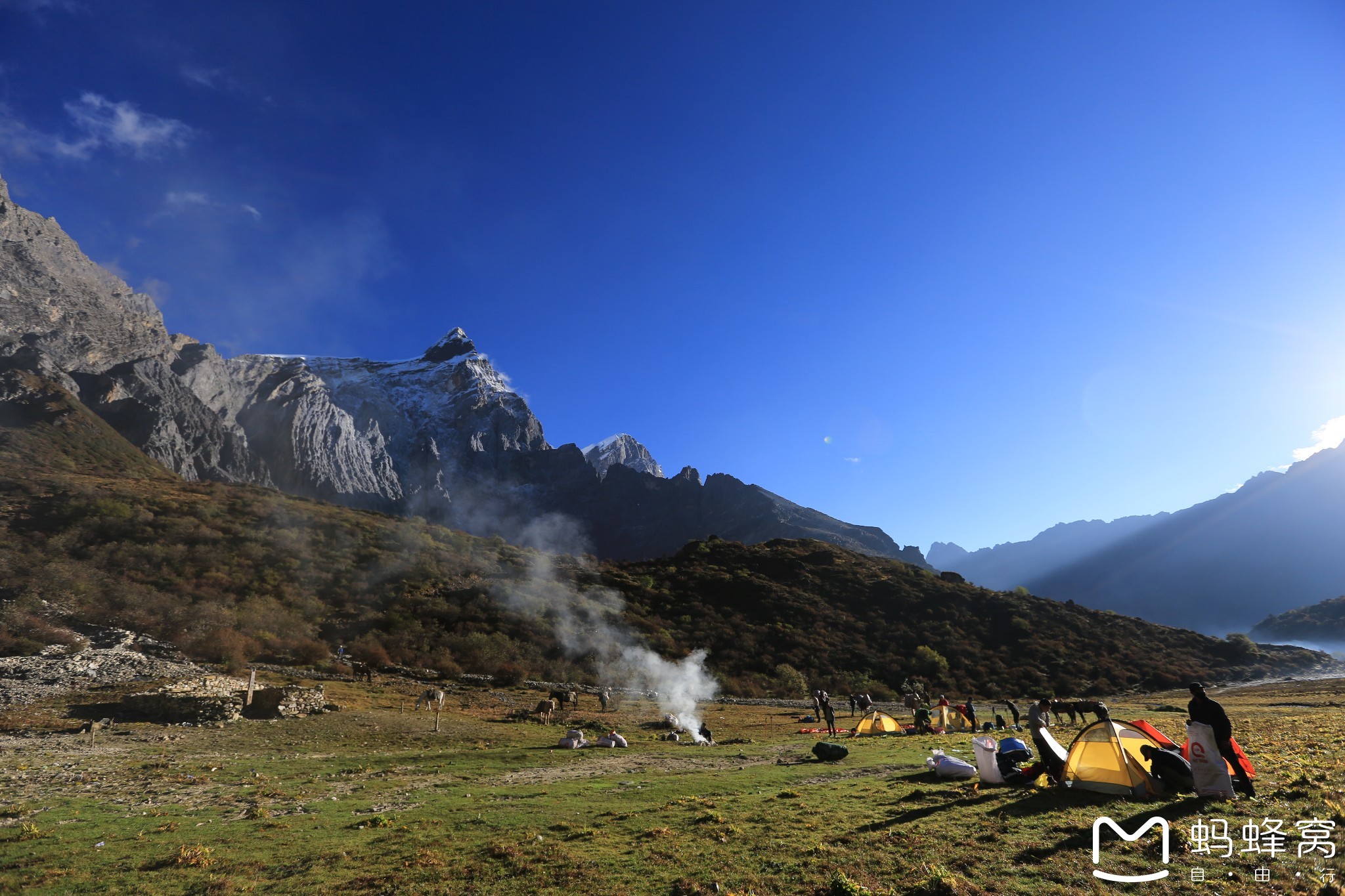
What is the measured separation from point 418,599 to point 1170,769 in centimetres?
A: 5632

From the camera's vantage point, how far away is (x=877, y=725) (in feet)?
92.8

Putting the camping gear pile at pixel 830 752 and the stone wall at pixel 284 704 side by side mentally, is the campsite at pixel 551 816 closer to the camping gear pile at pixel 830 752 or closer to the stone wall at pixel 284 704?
the camping gear pile at pixel 830 752

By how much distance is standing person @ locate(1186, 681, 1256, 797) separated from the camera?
9781 mm

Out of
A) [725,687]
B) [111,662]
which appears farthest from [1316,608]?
[111,662]

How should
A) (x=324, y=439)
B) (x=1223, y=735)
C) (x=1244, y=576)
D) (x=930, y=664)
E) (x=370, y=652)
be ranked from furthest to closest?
(x=1244, y=576)
(x=324, y=439)
(x=930, y=664)
(x=370, y=652)
(x=1223, y=735)

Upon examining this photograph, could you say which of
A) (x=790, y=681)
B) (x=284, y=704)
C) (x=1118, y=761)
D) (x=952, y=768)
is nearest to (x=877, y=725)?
(x=952, y=768)

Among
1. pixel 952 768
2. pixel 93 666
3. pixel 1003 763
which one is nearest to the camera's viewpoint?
pixel 1003 763

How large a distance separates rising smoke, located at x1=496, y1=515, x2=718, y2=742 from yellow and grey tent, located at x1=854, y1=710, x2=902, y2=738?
1176 cm

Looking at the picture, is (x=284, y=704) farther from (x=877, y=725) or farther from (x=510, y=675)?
(x=877, y=725)

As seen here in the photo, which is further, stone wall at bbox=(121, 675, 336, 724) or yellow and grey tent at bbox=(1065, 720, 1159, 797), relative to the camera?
stone wall at bbox=(121, 675, 336, 724)

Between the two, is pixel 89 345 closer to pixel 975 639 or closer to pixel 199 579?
pixel 199 579

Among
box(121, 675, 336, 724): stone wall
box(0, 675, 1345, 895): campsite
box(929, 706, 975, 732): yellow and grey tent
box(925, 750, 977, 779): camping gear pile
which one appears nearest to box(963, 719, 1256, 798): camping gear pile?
box(0, 675, 1345, 895): campsite

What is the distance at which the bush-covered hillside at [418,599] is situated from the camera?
43.2 metres

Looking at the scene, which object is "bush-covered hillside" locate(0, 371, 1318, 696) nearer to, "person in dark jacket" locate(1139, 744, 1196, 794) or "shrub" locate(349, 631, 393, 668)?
"shrub" locate(349, 631, 393, 668)
